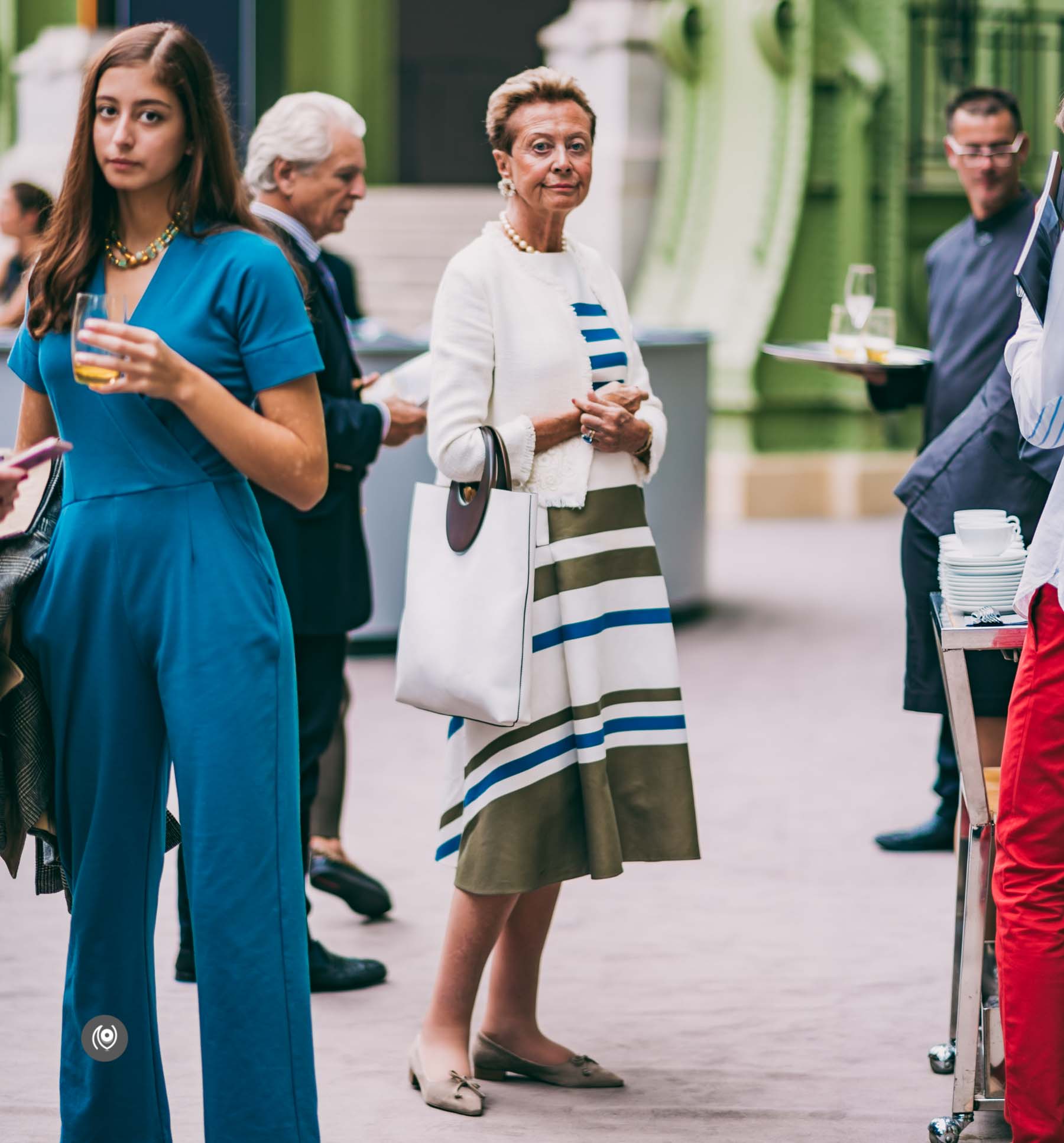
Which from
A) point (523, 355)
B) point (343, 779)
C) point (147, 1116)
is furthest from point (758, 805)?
point (147, 1116)

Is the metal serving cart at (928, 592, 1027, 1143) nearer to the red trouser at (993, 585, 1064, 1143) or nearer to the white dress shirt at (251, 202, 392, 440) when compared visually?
the red trouser at (993, 585, 1064, 1143)

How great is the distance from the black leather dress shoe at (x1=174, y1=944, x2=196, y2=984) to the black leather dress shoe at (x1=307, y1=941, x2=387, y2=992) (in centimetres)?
28

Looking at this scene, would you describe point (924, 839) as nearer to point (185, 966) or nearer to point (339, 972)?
point (339, 972)

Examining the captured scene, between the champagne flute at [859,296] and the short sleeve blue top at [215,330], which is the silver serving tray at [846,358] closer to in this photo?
the champagne flute at [859,296]

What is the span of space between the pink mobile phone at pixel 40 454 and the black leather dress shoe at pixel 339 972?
195 cm

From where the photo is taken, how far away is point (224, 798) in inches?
111

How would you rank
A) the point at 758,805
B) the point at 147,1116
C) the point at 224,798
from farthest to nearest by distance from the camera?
1. the point at 758,805
2. the point at 147,1116
3. the point at 224,798

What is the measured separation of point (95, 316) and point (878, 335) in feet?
9.89

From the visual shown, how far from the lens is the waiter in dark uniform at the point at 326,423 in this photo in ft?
13.9

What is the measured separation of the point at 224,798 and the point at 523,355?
1.21 metres

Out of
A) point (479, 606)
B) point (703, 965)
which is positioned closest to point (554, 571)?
point (479, 606)

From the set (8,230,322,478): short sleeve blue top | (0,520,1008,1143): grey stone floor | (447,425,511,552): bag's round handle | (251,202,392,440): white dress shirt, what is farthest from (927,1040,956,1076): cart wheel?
(8,230,322,478): short sleeve blue top

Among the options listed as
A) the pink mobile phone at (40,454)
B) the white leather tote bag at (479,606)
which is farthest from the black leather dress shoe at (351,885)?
the pink mobile phone at (40,454)

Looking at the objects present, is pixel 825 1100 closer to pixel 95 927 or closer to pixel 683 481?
pixel 95 927
